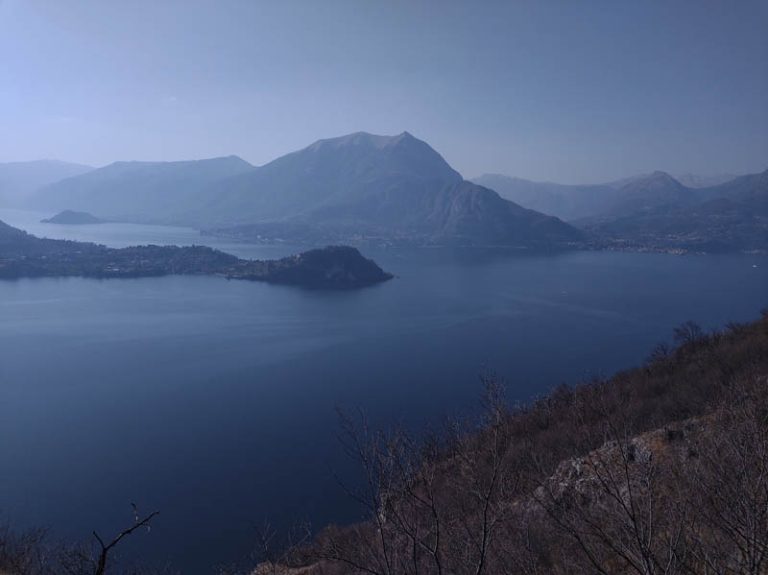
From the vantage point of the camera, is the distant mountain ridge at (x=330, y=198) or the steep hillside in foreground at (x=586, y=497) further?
the distant mountain ridge at (x=330, y=198)

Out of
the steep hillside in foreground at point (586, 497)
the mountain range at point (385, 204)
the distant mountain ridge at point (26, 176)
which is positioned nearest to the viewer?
the steep hillside in foreground at point (586, 497)

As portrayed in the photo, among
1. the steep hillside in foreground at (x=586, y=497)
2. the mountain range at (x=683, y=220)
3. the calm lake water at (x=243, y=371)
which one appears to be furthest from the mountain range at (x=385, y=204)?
the steep hillside in foreground at (x=586, y=497)

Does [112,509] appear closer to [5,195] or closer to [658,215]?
[658,215]

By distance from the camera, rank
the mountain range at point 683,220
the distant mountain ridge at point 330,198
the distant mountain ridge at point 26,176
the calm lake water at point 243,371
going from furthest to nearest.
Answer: the distant mountain ridge at point 26,176 → the distant mountain ridge at point 330,198 → the mountain range at point 683,220 → the calm lake water at point 243,371

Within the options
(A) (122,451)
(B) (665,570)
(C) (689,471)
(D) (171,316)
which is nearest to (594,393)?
(C) (689,471)

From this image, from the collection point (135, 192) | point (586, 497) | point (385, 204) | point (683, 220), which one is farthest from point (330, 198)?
point (586, 497)

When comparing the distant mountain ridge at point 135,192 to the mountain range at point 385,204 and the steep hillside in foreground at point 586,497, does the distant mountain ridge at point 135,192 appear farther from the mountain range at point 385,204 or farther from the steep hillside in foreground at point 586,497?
the steep hillside in foreground at point 586,497
